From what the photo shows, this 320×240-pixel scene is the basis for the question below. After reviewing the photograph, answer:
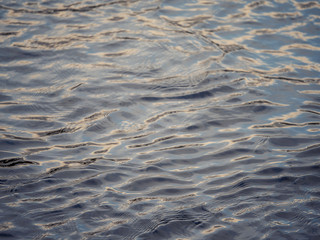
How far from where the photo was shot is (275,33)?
5.86 metres

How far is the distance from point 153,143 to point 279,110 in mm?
1402

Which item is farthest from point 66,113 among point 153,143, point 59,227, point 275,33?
point 275,33

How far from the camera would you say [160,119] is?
4.36 m

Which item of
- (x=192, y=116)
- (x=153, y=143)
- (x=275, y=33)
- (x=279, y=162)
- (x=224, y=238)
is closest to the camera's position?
(x=224, y=238)

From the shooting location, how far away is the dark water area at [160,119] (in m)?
3.15

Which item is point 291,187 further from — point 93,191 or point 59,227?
point 59,227

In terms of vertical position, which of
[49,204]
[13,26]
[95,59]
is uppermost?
[13,26]

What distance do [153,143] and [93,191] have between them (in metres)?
0.86

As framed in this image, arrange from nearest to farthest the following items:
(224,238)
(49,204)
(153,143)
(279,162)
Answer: (224,238), (49,204), (279,162), (153,143)

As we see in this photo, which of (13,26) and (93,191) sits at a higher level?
(13,26)

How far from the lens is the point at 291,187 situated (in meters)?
3.44

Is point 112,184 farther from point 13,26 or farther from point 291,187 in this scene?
point 13,26

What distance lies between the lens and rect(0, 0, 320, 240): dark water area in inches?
124

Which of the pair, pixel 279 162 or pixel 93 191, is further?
pixel 279 162
